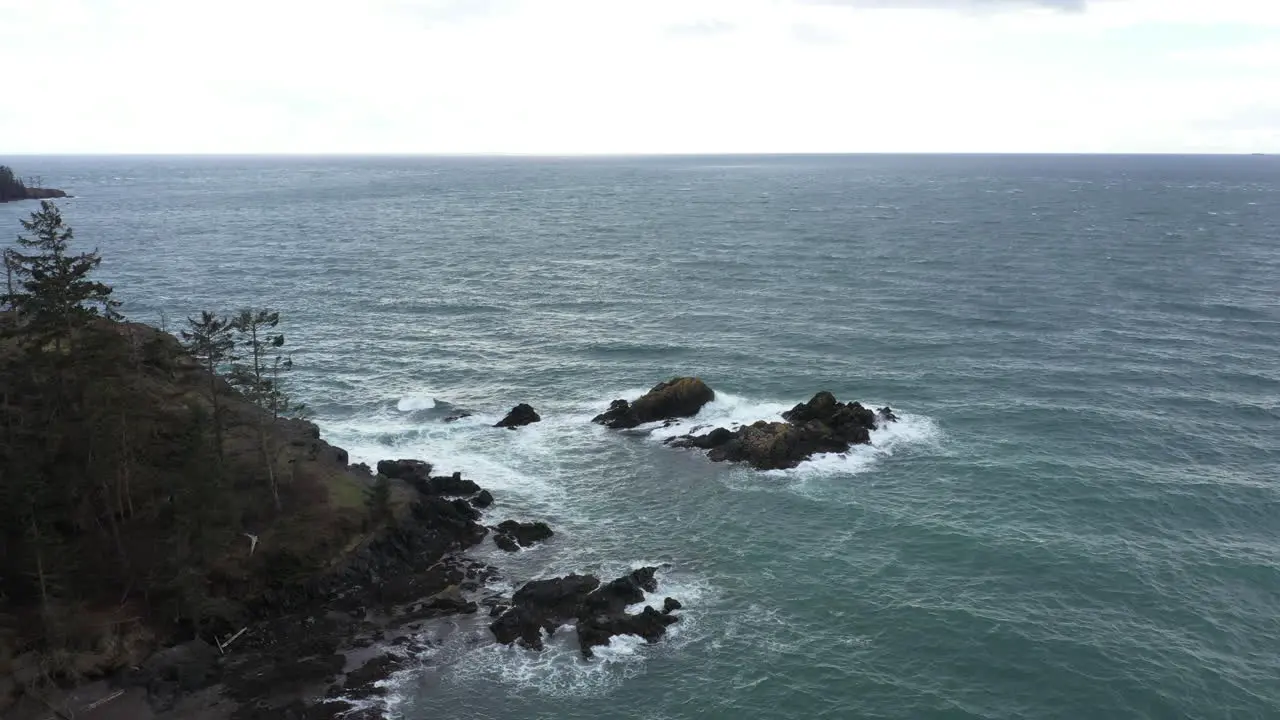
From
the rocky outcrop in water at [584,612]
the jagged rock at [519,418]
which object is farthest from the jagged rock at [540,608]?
the jagged rock at [519,418]

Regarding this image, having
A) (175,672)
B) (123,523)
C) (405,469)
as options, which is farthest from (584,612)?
(123,523)

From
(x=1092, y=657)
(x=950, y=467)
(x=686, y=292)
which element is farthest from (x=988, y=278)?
(x=1092, y=657)

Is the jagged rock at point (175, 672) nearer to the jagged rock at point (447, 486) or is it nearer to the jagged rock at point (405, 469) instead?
the jagged rock at point (447, 486)

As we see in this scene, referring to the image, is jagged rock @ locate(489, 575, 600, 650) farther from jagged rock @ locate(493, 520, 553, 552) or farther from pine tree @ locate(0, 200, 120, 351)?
pine tree @ locate(0, 200, 120, 351)

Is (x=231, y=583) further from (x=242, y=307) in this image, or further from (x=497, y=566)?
(x=242, y=307)

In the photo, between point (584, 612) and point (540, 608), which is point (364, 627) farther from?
point (584, 612)

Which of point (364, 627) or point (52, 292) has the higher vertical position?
point (52, 292)
